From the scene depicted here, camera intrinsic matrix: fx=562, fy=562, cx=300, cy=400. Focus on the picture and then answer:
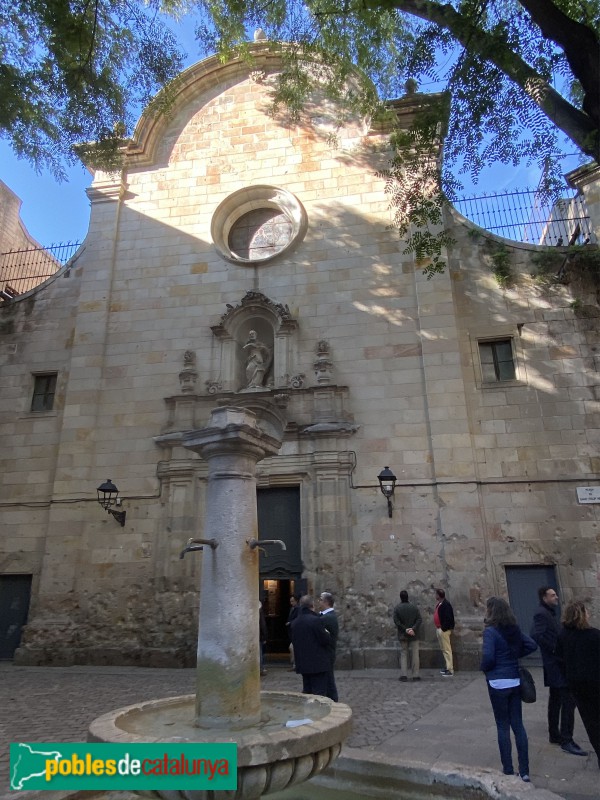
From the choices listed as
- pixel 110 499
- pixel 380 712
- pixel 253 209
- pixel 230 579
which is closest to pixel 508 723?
pixel 230 579

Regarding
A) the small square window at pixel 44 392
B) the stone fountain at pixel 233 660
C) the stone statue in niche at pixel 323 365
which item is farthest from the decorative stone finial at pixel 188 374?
the stone fountain at pixel 233 660

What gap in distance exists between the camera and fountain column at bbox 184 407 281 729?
4332 mm

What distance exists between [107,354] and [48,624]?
6.25 m

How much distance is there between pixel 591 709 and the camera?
4.82 metres

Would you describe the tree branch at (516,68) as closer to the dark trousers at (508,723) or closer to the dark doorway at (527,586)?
the dark trousers at (508,723)

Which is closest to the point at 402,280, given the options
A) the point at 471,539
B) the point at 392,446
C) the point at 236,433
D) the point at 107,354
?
the point at 392,446

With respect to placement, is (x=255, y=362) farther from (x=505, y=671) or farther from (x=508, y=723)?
(x=508, y=723)

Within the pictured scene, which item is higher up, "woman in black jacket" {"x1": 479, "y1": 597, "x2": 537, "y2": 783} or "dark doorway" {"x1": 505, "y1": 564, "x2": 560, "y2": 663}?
"dark doorway" {"x1": 505, "y1": 564, "x2": 560, "y2": 663}

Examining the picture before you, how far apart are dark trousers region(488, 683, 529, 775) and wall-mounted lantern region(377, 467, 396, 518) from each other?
252 inches

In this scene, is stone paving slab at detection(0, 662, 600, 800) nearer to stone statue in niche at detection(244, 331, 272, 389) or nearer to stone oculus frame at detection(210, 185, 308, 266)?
stone statue in niche at detection(244, 331, 272, 389)

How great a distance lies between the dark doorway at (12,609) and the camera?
12453mm

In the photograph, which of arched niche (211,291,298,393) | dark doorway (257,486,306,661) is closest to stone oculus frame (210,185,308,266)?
arched niche (211,291,298,393)

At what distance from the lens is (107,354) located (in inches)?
550

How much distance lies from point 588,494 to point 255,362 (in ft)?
24.8
